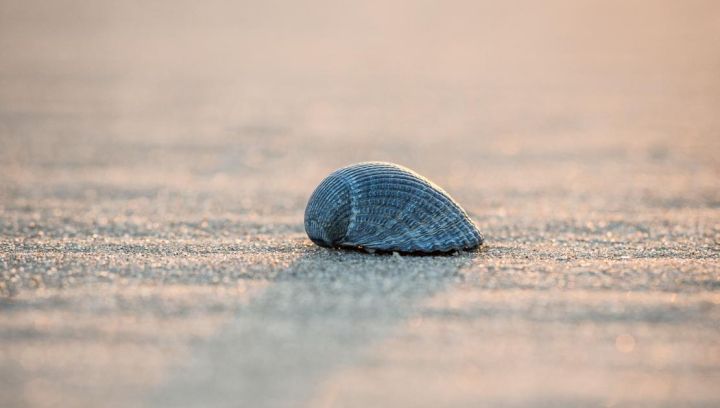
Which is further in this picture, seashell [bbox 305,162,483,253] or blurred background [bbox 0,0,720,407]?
seashell [bbox 305,162,483,253]

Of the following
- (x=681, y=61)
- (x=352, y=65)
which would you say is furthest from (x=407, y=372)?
(x=681, y=61)

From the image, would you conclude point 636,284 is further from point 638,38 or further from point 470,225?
point 638,38

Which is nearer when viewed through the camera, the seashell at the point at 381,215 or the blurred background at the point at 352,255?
the blurred background at the point at 352,255

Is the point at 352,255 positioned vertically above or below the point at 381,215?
below
